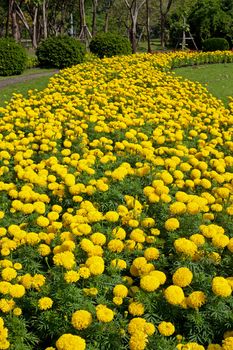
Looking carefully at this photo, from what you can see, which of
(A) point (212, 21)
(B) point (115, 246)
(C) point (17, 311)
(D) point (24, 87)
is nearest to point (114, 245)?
(B) point (115, 246)

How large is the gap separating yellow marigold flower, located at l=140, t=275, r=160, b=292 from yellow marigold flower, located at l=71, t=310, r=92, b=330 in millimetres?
415

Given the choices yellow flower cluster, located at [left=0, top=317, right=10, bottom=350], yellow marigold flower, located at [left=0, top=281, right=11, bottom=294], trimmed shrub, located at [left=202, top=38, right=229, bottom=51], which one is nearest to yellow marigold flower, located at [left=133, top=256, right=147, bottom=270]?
yellow marigold flower, located at [left=0, top=281, right=11, bottom=294]

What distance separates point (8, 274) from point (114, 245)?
82 centimetres

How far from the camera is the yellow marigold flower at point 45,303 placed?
2561 mm

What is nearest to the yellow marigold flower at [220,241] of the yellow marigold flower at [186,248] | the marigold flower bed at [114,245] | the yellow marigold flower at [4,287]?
the marigold flower bed at [114,245]

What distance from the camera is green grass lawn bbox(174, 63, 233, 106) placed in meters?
12.4

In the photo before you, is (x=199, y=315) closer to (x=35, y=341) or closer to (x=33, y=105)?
(x=35, y=341)

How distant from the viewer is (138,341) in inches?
89.5

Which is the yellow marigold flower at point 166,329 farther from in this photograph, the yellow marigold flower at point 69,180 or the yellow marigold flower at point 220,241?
the yellow marigold flower at point 69,180

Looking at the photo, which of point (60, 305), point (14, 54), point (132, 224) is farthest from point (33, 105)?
point (14, 54)

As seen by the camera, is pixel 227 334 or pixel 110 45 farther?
pixel 110 45

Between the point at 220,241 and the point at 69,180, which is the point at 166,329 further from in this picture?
the point at 69,180

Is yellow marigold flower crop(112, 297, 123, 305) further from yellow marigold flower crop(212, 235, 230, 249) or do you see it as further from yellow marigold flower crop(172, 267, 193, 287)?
yellow marigold flower crop(212, 235, 230, 249)

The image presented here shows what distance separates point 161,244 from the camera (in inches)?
131
